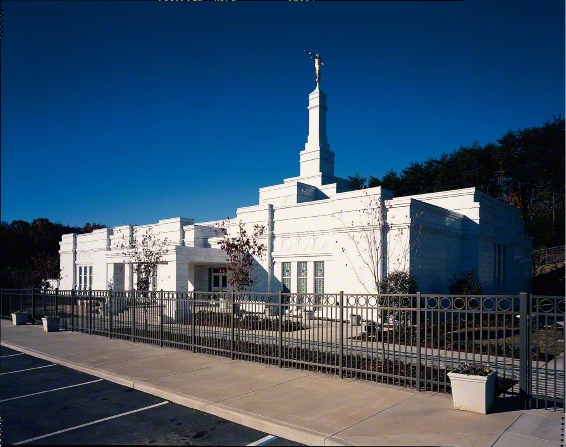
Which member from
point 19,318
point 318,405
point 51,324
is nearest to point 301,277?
point 51,324

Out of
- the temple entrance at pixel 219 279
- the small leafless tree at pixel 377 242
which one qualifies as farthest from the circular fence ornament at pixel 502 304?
the temple entrance at pixel 219 279

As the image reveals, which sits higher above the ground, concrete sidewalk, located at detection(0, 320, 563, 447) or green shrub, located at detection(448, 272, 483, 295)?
green shrub, located at detection(448, 272, 483, 295)

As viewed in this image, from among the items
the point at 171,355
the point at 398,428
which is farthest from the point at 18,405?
the point at 398,428

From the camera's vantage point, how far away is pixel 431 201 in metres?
27.8

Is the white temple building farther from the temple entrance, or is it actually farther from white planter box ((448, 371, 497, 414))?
white planter box ((448, 371, 497, 414))

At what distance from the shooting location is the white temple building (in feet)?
71.9

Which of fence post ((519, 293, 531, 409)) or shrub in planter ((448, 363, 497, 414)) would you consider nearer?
shrub in planter ((448, 363, 497, 414))

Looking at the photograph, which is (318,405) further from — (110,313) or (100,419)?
(110,313)

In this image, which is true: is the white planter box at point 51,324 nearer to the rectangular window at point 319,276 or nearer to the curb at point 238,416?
the curb at point 238,416

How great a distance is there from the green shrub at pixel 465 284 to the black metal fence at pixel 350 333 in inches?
312

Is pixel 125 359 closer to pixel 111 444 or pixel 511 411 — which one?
pixel 111 444

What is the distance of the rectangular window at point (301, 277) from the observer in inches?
1011

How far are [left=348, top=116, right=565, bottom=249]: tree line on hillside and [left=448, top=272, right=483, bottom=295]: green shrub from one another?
3218 centimetres

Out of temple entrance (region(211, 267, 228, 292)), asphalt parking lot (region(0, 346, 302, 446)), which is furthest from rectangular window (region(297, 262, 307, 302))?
asphalt parking lot (region(0, 346, 302, 446))
